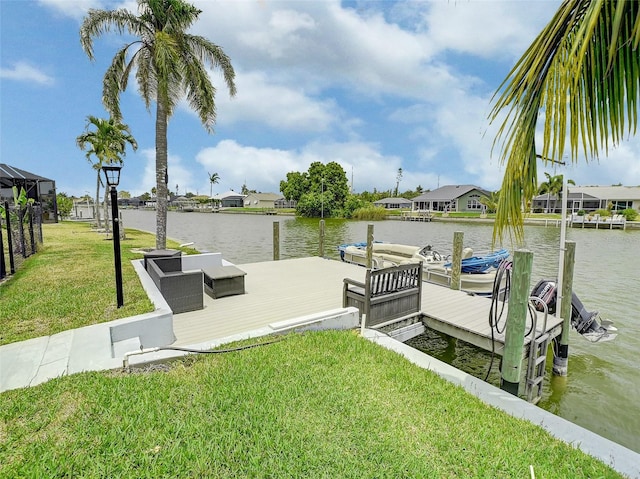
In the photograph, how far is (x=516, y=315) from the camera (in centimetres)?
407

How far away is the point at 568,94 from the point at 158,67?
37.4 feet

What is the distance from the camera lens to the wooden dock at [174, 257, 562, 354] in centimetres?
504

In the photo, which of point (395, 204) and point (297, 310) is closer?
point (297, 310)

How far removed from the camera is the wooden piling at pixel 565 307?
18.3 feet

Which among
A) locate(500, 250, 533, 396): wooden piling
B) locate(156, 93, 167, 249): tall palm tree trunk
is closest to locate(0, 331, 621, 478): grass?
locate(500, 250, 533, 396): wooden piling

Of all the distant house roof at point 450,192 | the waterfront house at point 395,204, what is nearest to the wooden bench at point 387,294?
the distant house roof at point 450,192

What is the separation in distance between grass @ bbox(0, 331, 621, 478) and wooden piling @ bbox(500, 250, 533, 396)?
1.42 meters

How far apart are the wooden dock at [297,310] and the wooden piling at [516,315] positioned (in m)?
0.60

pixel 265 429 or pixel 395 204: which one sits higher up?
pixel 395 204

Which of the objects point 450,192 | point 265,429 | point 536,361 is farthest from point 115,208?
point 450,192

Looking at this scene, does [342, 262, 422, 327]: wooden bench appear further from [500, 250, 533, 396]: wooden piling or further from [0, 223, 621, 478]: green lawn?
[500, 250, 533, 396]: wooden piling

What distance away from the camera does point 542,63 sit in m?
1.66

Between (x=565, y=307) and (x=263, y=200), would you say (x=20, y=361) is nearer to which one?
(x=565, y=307)

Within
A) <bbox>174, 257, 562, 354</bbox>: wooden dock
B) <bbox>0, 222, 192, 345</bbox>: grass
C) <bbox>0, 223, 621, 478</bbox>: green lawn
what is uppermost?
<bbox>0, 222, 192, 345</bbox>: grass
